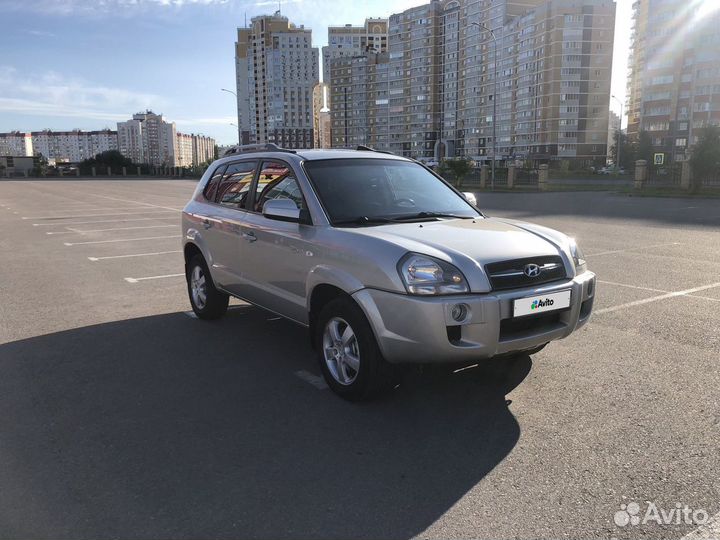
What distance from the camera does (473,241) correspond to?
13.0 feet

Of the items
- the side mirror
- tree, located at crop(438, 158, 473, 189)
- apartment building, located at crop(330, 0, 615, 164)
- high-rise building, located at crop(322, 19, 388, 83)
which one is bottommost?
the side mirror

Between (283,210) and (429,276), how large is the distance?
1.39 meters

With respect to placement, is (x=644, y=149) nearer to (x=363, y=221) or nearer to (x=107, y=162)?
(x=107, y=162)

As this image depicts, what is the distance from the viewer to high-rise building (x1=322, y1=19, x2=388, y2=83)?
615 ft

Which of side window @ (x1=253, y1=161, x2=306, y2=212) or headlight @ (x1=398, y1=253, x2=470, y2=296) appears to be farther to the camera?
side window @ (x1=253, y1=161, x2=306, y2=212)

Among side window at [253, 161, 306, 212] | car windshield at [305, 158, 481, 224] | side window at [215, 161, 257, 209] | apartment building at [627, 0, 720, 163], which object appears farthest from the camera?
apartment building at [627, 0, 720, 163]

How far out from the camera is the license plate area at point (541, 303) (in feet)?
12.1

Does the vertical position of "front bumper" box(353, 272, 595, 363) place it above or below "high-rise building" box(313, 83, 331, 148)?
below

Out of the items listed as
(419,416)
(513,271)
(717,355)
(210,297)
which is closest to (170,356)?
(210,297)

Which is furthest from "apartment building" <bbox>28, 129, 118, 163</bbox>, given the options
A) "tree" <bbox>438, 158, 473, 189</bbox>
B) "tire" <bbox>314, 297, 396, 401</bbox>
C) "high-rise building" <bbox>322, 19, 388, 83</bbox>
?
"tire" <bbox>314, 297, 396, 401</bbox>

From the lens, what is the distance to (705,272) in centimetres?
865

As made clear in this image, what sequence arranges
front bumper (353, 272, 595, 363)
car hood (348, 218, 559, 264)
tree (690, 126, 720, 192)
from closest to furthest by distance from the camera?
front bumper (353, 272, 595, 363)
car hood (348, 218, 559, 264)
tree (690, 126, 720, 192)

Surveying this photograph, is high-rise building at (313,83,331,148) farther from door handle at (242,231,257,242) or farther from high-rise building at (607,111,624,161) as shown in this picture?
door handle at (242,231,257,242)

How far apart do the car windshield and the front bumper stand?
0.92m
